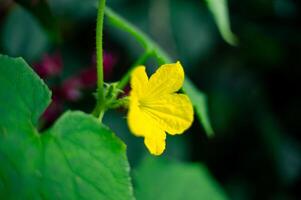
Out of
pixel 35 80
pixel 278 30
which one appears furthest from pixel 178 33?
pixel 35 80

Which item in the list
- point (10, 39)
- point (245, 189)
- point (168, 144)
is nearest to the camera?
point (10, 39)

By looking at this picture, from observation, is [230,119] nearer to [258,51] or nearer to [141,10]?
[258,51]

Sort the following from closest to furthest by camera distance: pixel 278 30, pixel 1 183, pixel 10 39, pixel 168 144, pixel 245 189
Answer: pixel 1 183 → pixel 10 39 → pixel 168 144 → pixel 245 189 → pixel 278 30

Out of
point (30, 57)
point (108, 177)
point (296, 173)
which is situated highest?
point (108, 177)

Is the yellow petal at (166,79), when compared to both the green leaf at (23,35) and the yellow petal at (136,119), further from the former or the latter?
the green leaf at (23,35)

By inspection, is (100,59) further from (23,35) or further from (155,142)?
(23,35)

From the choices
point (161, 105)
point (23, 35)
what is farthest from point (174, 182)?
point (161, 105)

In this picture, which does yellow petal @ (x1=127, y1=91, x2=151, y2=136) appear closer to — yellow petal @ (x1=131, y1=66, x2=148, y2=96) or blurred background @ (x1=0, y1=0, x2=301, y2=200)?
yellow petal @ (x1=131, y1=66, x2=148, y2=96)
